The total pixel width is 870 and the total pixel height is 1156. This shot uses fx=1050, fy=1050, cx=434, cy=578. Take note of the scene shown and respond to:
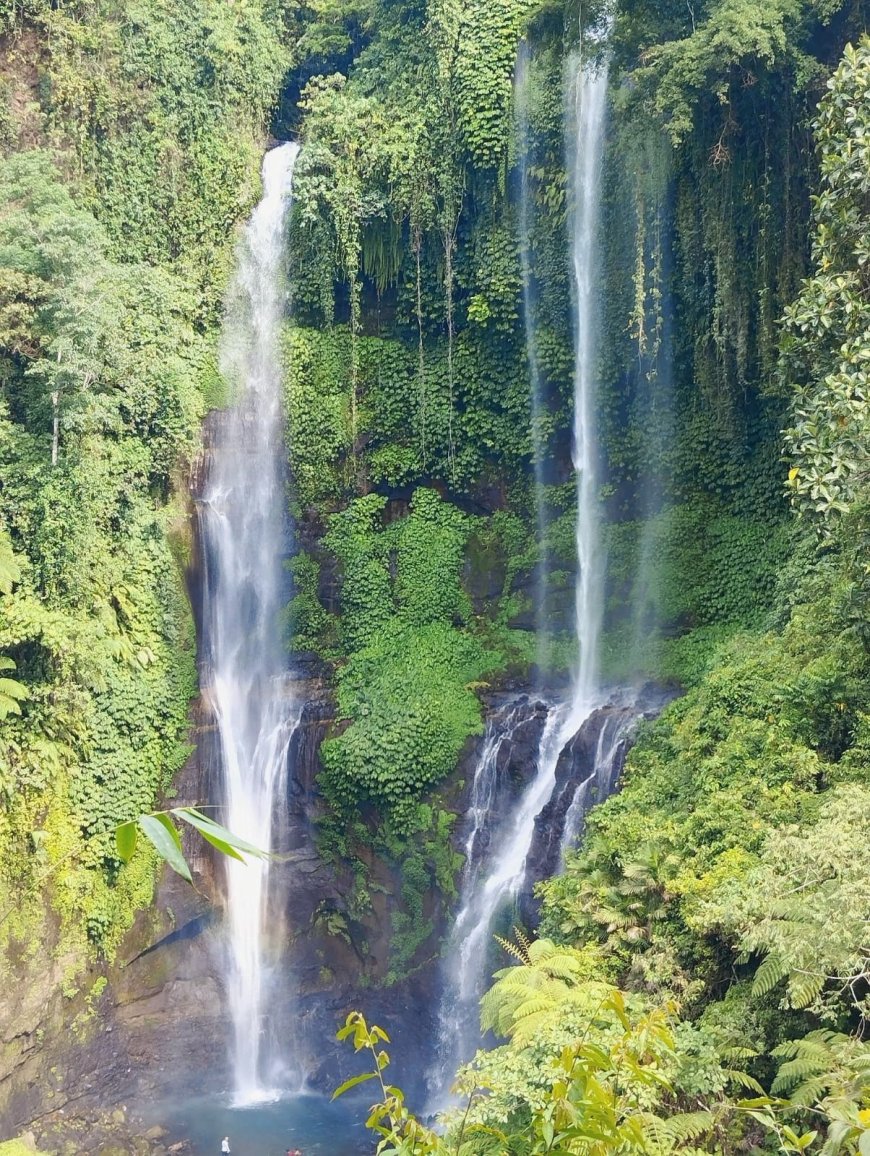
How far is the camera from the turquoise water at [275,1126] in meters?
12.3

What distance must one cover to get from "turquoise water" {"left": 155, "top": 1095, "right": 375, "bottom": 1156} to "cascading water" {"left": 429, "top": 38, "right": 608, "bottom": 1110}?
3.58 ft

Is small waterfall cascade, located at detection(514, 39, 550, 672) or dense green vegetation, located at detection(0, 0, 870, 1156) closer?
dense green vegetation, located at detection(0, 0, 870, 1156)

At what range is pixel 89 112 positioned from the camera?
1777cm

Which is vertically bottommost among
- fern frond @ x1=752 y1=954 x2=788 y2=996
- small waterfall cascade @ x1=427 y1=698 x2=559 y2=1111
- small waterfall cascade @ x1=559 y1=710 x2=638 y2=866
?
small waterfall cascade @ x1=427 y1=698 x2=559 y2=1111

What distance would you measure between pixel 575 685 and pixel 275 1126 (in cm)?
710

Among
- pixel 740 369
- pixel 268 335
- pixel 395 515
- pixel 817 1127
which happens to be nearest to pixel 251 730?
pixel 395 515

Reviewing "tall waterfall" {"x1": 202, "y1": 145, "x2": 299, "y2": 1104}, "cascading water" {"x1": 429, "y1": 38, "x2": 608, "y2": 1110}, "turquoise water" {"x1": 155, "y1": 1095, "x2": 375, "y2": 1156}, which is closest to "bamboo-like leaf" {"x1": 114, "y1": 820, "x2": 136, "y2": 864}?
"cascading water" {"x1": 429, "y1": 38, "x2": 608, "y2": 1110}

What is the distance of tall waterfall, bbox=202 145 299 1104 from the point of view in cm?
1490

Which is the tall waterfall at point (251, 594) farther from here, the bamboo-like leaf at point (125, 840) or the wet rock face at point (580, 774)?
the bamboo-like leaf at point (125, 840)

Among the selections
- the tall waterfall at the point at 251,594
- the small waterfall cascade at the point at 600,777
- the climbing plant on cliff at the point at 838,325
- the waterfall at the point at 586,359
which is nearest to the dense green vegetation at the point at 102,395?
the tall waterfall at the point at 251,594

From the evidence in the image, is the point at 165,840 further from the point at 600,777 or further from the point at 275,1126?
the point at 275,1126

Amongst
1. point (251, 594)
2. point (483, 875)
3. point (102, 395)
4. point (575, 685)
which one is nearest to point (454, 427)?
point (251, 594)

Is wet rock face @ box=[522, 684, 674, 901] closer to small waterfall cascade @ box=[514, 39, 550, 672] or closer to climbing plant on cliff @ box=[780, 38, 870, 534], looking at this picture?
small waterfall cascade @ box=[514, 39, 550, 672]

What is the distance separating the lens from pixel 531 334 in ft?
55.5
